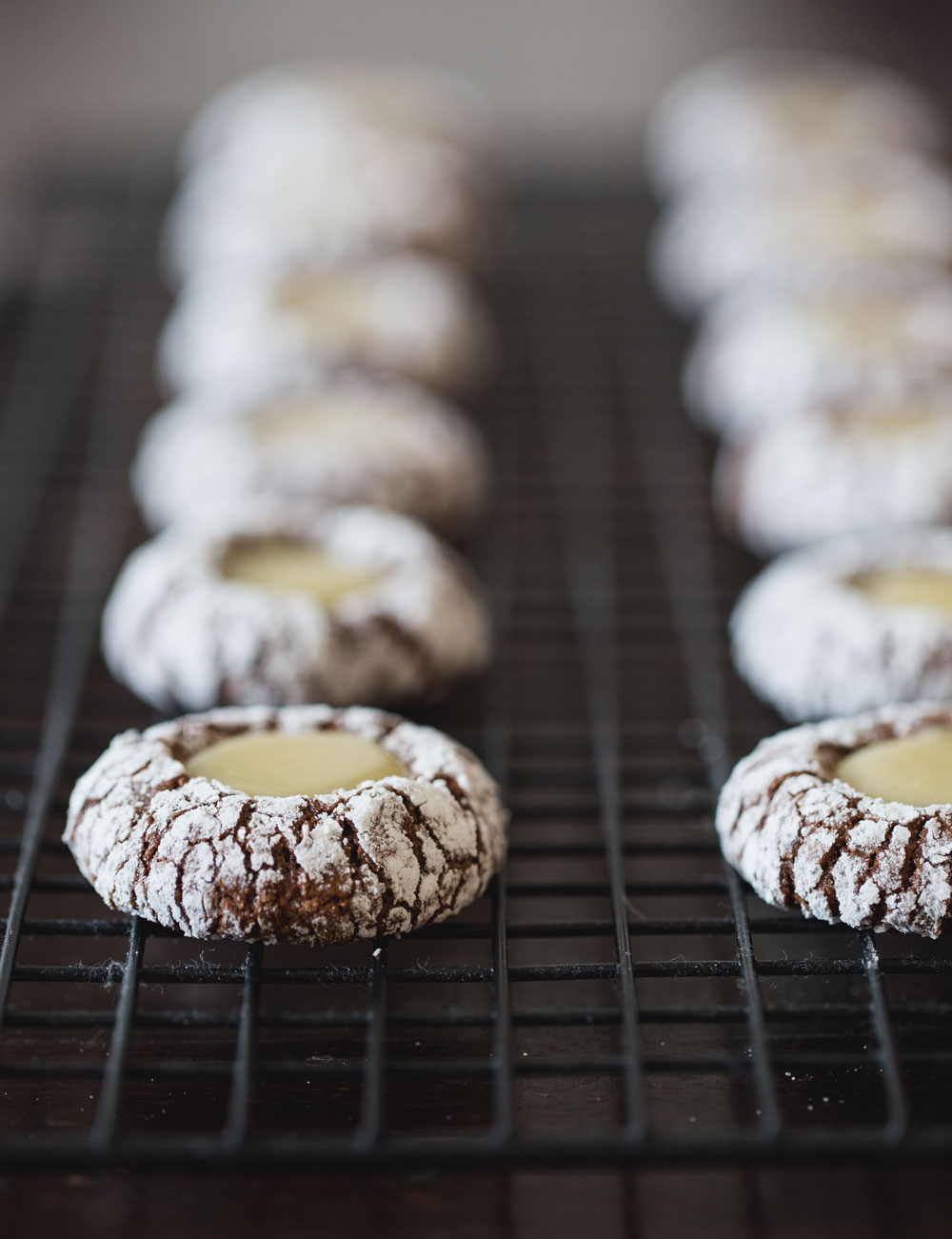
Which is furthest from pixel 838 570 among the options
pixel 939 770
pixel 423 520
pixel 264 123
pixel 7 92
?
pixel 7 92

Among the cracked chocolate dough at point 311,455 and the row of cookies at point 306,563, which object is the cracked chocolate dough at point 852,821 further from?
the cracked chocolate dough at point 311,455

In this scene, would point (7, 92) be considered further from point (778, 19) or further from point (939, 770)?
point (939, 770)

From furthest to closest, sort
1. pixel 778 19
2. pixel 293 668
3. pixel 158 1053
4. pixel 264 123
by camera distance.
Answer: pixel 778 19
pixel 264 123
pixel 293 668
pixel 158 1053

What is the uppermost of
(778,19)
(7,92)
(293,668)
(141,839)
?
(141,839)

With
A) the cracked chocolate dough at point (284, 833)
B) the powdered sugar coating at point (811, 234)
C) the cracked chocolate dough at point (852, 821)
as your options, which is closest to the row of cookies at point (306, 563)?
the cracked chocolate dough at point (284, 833)

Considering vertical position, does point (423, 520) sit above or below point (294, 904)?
below

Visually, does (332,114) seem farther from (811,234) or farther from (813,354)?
(813,354)

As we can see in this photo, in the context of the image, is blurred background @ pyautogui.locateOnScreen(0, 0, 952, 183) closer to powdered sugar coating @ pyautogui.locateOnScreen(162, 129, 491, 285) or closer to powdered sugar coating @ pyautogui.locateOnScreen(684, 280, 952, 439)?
powdered sugar coating @ pyautogui.locateOnScreen(162, 129, 491, 285)
